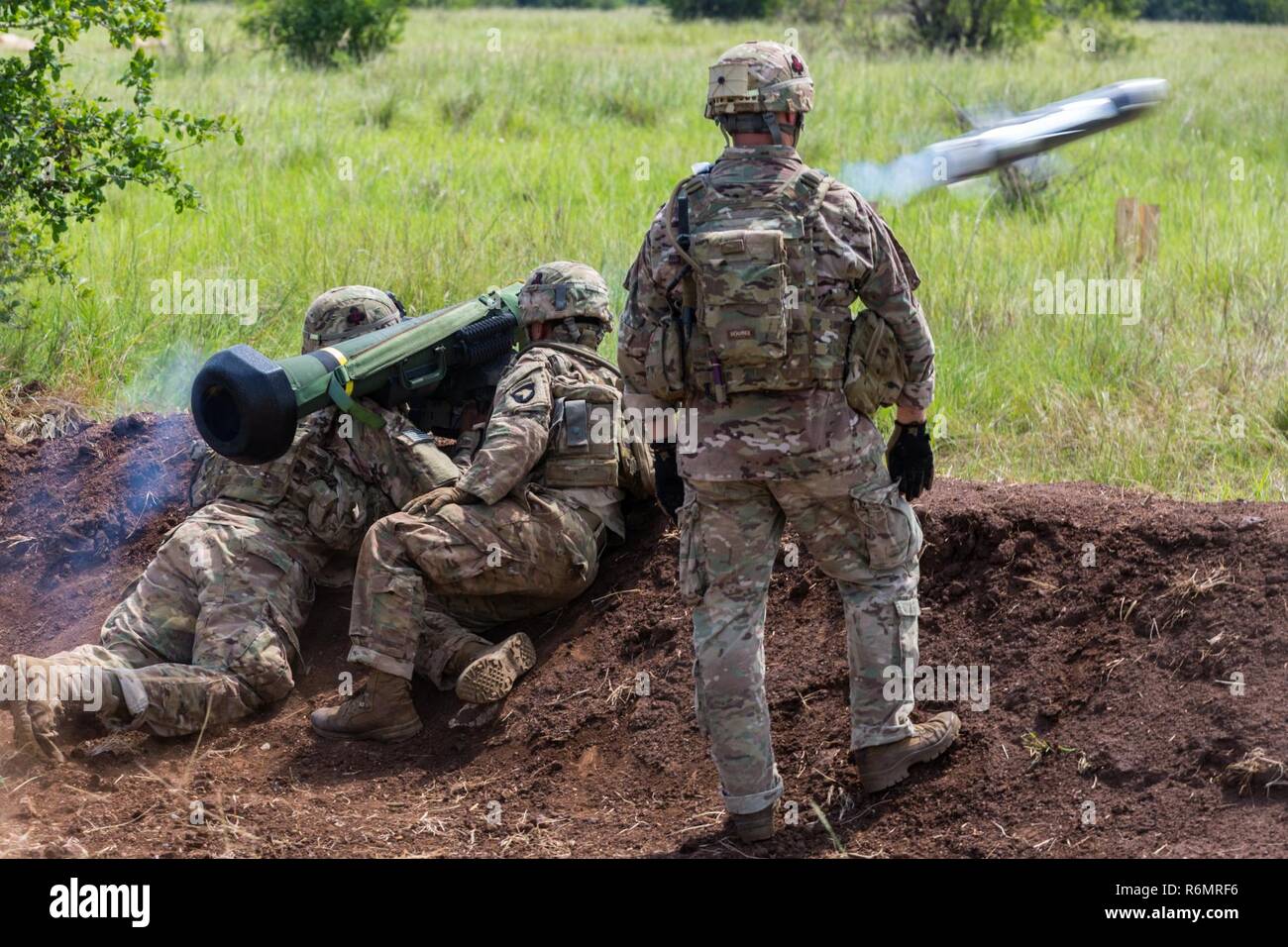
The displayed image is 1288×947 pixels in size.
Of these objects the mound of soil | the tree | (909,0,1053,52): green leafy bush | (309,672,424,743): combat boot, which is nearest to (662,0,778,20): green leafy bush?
(909,0,1053,52): green leafy bush

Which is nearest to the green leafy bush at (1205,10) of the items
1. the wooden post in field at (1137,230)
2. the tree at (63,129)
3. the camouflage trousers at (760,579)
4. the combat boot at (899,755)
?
the wooden post in field at (1137,230)

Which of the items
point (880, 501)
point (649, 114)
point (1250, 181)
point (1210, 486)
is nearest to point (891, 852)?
point (880, 501)

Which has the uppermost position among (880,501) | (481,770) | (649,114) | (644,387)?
(649,114)

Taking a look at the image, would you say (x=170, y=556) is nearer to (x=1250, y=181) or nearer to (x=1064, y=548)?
(x=1064, y=548)

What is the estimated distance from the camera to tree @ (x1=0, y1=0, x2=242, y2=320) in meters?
6.82

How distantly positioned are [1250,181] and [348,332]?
26.7ft

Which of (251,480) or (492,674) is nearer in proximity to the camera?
(492,674)

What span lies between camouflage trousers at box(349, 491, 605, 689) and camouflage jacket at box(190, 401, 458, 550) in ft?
1.39

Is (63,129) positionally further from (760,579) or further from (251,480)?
(760,579)

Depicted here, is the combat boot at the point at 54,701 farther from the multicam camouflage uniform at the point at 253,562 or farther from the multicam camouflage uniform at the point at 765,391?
the multicam camouflage uniform at the point at 765,391

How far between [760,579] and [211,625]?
7.45 feet

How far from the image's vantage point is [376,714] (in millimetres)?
5148

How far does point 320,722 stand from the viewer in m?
5.22

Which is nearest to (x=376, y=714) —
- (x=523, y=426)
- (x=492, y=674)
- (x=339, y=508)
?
(x=492, y=674)
